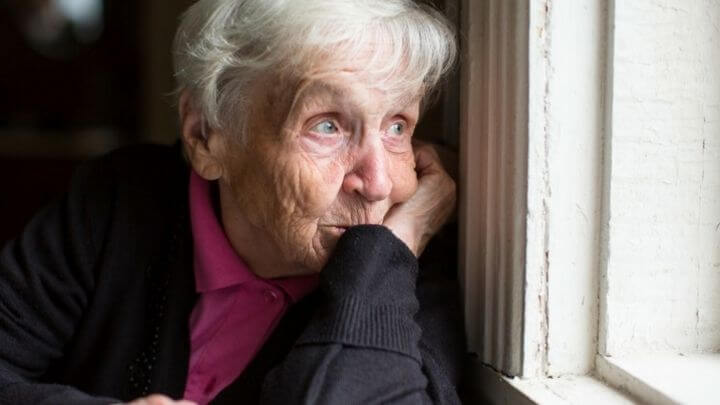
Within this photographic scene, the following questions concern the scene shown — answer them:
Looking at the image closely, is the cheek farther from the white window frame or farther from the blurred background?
the blurred background

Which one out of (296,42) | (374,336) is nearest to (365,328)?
(374,336)

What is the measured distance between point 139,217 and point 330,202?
397mm

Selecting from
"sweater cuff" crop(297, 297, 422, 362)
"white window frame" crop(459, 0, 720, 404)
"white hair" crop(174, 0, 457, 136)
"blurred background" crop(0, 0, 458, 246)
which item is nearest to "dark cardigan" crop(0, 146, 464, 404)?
"sweater cuff" crop(297, 297, 422, 362)

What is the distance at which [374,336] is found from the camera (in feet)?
3.35

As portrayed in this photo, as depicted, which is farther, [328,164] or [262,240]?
[262,240]

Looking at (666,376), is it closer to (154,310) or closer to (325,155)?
(325,155)

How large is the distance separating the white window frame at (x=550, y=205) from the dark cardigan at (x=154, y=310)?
0.12m

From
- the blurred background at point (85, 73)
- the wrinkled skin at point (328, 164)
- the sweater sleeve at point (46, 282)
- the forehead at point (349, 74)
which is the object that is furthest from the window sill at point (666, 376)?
the blurred background at point (85, 73)

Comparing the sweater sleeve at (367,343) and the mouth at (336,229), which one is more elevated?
the mouth at (336,229)

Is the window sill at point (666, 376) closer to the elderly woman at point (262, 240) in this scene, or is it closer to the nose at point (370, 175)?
the elderly woman at point (262, 240)

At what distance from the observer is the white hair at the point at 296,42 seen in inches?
42.1

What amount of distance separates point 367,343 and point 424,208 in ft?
0.85

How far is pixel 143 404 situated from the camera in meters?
0.98

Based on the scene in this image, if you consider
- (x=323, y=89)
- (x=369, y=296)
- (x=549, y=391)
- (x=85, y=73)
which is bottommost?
(x=549, y=391)
